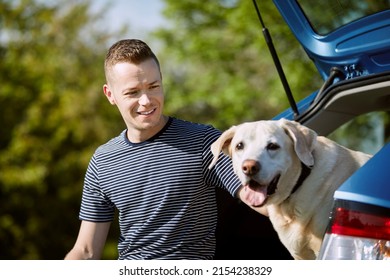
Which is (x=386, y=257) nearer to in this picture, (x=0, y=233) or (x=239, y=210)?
(x=239, y=210)

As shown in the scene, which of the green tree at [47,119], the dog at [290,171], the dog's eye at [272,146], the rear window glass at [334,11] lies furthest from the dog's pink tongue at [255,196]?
the green tree at [47,119]

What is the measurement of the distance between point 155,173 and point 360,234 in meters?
1.01

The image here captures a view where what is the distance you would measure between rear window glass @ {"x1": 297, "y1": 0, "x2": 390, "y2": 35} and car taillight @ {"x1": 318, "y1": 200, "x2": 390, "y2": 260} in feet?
3.94

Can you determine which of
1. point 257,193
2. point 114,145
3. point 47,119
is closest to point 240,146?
point 257,193

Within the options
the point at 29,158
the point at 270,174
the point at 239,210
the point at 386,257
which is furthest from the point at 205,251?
the point at 29,158

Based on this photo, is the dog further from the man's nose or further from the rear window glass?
the rear window glass

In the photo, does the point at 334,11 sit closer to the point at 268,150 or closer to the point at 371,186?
the point at 268,150

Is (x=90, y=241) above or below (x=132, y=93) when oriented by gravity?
below

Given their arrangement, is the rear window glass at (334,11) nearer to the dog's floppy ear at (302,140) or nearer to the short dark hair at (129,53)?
the dog's floppy ear at (302,140)

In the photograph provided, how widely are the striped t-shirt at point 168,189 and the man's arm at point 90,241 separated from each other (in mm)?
142

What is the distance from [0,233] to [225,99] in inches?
289

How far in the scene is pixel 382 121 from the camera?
14.3m

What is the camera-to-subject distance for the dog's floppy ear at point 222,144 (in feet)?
9.29

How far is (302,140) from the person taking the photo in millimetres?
2893
